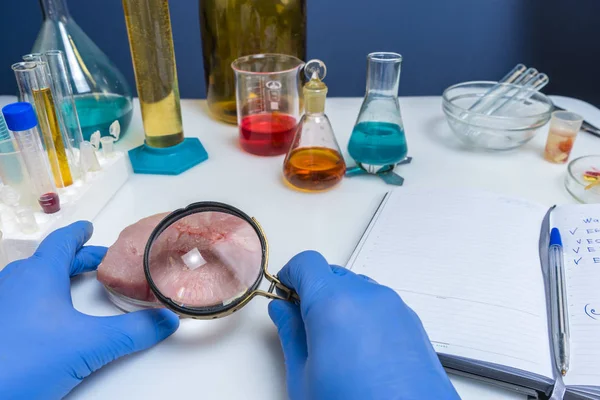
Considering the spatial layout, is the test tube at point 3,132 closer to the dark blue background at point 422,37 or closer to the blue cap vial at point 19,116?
the blue cap vial at point 19,116

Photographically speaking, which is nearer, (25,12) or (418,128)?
(418,128)

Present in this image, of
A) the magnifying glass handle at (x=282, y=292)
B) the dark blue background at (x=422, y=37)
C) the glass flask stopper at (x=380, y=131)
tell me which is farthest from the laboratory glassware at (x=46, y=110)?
the dark blue background at (x=422, y=37)

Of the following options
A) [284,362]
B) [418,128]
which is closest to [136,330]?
[284,362]

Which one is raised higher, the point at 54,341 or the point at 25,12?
the point at 25,12

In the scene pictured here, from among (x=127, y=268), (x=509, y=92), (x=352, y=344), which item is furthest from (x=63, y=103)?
(x=509, y=92)

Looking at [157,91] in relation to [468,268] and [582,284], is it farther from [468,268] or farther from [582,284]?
[582,284]

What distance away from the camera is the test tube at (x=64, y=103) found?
28.6 inches

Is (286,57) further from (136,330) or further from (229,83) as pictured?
(136,330)

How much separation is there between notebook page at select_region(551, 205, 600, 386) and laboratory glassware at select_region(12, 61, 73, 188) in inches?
28.6

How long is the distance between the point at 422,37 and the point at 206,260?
1269 millimetres

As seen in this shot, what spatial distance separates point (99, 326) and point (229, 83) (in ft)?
2.33

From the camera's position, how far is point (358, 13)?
4.92 ft

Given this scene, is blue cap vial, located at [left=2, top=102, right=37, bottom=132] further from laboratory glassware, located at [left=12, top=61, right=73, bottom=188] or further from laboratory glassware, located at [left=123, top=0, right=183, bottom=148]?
laboratory glassware, located at [left=123, top=0, right=183, bottom=148]

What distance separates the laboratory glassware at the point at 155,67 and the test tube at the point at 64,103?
0.12m
